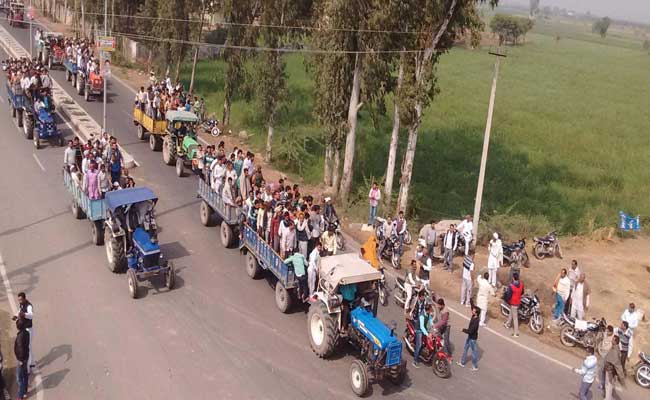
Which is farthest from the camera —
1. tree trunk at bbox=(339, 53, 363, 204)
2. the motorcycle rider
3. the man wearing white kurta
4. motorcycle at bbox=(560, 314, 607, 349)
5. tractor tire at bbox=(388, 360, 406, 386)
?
tree trunk at bbox=(339, 53, 363, 204)

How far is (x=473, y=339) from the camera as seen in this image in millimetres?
12742

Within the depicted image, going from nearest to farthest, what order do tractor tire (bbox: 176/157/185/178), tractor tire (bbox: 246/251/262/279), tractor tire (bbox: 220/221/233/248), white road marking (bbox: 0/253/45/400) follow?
1. white road marking (bbox: 0/253/45/400)
2. tractor tire (bbox: 246/251/262/279)
3. tractor tire (bbox: 220/221/233/248)
4. tractor tire (bbox: 176/157/185/178)

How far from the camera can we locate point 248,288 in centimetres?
1568

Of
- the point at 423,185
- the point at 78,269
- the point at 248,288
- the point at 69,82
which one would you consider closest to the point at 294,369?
the point at 248,288

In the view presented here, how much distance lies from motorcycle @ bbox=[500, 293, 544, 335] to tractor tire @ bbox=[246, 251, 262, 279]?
6375mm

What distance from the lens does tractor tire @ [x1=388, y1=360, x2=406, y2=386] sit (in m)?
11.7

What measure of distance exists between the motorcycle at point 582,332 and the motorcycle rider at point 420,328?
394 centimetres

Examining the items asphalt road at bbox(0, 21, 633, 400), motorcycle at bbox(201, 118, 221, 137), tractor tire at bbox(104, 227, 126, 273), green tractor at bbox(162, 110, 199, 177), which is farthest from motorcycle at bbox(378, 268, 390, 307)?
motorcycle at bbox(201, 118, 221, 137)

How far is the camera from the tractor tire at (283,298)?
14172mm

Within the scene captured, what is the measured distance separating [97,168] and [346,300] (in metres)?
8.55

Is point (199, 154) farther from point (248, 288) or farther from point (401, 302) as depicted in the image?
point (401, 302)

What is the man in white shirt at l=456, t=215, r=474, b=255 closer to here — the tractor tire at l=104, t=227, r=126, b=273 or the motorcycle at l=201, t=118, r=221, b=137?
the tractor tire at l=104, t=227, r=126, b=273

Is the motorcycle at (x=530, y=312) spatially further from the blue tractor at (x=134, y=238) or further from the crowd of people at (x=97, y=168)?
the crowd of people at (x=97, y=168)

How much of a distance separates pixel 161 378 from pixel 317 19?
17.0 meters
